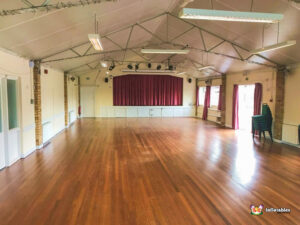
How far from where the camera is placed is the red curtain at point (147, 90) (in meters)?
12.9

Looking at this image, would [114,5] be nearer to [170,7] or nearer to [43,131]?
[170,7]

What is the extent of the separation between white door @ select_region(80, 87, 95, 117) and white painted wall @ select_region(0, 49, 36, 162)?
7.39 m

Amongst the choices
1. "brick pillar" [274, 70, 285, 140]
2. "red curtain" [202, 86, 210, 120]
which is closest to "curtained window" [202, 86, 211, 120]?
"red curtain" [202, 86, 210, 120]

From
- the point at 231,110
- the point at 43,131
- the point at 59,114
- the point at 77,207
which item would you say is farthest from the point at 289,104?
the point at 59,114

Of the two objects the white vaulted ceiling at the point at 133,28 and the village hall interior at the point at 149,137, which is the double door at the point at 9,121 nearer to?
the village hall interior at the point at 149,137

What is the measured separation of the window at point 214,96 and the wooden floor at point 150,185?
5.70 meters

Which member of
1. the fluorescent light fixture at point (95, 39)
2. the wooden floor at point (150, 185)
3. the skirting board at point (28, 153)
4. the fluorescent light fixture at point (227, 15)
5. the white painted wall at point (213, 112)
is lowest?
the wooden floor at point (150, 185)

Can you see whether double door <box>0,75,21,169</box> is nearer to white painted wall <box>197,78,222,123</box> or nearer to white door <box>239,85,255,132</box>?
white door <box>239,85,255,132</box>

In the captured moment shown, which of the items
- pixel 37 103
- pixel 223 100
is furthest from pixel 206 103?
pixel 37 103

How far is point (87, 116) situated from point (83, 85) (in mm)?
2017

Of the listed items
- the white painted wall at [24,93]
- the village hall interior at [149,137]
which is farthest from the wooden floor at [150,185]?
the white painted wall at [24,93]

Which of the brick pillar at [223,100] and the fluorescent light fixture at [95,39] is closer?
the fluorescent light fixture at [95,39]

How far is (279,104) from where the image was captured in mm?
6848

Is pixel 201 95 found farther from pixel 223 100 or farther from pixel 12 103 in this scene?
pixel 12 103
